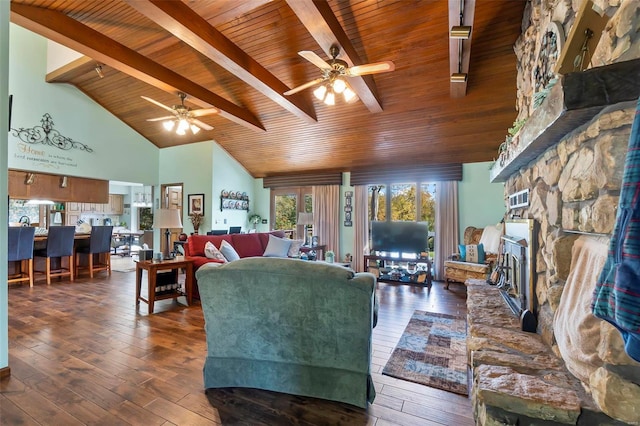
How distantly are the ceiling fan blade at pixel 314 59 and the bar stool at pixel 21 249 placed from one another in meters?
5.21

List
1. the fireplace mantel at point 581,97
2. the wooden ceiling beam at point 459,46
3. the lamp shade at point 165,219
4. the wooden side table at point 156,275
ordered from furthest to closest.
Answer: the lamp shade at point 165,219 < the wooden side table at point 156,275 < the wooden ceiling beam at point 459,46 < the fireplace mantel at point 581,97

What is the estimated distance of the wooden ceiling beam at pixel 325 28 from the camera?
8.74 feet

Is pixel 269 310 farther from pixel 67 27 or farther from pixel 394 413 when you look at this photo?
pixel 67 27

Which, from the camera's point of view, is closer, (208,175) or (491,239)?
(491,239)

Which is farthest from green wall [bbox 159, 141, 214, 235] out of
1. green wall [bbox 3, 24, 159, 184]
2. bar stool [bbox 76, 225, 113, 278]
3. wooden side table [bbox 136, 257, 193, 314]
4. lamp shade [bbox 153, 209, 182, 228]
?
wooden side table [bbox 136, 257, 193, 314]

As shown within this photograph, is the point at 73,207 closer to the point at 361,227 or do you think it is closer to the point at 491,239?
the point at 361,227

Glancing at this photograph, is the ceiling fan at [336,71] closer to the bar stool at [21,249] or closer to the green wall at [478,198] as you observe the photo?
the green wall at [478,198]

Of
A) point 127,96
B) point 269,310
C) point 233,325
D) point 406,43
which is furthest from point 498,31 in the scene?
point 127,96

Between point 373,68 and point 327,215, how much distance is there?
15.2ft

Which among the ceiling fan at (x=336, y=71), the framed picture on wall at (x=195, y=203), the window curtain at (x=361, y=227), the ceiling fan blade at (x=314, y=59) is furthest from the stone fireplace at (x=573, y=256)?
the framed picture on wall at (x=195, y=203)

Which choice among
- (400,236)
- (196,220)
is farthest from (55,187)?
(400,236)

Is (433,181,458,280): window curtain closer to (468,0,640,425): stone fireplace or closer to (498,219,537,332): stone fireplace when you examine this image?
(498,219,537,332): stone fireplace

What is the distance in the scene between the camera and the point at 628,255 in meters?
0.68

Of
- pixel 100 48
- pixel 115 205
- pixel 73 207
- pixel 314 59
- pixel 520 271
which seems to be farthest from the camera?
pixel 115 205
